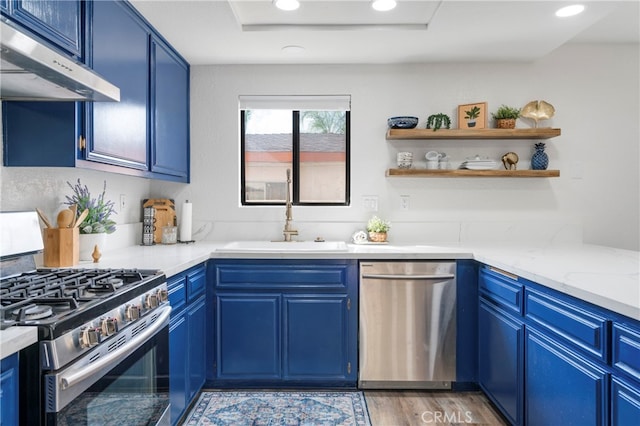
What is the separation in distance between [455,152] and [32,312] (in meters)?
2.69

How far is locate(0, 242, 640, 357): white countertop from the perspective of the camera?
128cm

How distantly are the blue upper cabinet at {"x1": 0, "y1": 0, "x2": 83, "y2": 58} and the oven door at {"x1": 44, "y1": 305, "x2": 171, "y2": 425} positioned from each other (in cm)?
108

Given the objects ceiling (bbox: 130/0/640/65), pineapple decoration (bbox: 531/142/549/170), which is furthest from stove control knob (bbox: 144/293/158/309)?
pineapple decoration (bbox: 531/142/549/170)

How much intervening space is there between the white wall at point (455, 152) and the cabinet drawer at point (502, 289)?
76 centimetres

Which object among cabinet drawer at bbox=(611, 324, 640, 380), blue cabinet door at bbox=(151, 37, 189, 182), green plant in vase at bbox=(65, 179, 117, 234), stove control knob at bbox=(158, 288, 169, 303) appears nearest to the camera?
cabinet drawer at bbox=(611, 324, 640, 380)

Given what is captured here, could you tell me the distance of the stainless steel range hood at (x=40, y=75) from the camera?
1.06 meters

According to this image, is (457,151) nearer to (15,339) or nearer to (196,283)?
(196,283)

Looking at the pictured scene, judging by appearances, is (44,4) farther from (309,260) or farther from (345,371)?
(345,371)

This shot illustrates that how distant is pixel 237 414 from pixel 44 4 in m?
2.05

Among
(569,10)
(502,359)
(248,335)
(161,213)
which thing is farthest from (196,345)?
(569,10)

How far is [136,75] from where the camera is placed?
2076 mm

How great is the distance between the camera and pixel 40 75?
49.6 inches

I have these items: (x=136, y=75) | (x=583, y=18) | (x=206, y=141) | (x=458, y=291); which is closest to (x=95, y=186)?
(x=136, y=75)

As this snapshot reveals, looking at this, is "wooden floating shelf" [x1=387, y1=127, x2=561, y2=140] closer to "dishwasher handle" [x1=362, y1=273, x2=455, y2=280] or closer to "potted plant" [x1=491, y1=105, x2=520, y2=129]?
"potted plant" [x1=491, y1=105, x2=520, y2=129]
